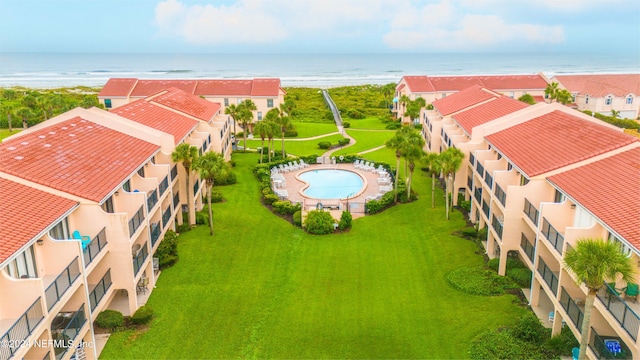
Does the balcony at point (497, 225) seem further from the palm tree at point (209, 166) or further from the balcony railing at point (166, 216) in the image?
the balcony railing at point (166, 216)

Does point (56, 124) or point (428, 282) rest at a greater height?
point (56, 124)

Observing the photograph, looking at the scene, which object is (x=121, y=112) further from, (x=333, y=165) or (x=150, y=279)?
(x=333, y=165)

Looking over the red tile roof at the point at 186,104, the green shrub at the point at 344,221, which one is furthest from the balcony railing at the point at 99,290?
the red tile roof at the point at 186,104

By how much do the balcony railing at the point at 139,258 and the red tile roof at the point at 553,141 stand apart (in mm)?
21241

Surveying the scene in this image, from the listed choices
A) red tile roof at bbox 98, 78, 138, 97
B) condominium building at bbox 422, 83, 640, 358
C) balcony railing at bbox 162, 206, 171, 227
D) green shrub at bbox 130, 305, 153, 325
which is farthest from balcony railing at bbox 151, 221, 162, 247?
red tile roof at bbox 98, 78, 138, 97

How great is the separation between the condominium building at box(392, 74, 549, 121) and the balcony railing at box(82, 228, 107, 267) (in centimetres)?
6342

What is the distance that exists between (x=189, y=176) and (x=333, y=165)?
2336cm

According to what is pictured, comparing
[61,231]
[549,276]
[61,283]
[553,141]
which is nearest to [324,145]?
[553,141]

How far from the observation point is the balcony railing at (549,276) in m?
21.7

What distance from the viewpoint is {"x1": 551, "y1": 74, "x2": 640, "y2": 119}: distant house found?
79625 mm

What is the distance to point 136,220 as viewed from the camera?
24.7 meters

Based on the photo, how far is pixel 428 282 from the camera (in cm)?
2720

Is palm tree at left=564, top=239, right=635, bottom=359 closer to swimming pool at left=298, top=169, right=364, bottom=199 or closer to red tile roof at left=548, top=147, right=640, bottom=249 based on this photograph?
red tile roof at left=548, top=147, right=640, bottom=249

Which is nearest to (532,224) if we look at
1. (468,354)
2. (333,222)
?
(468,354)
